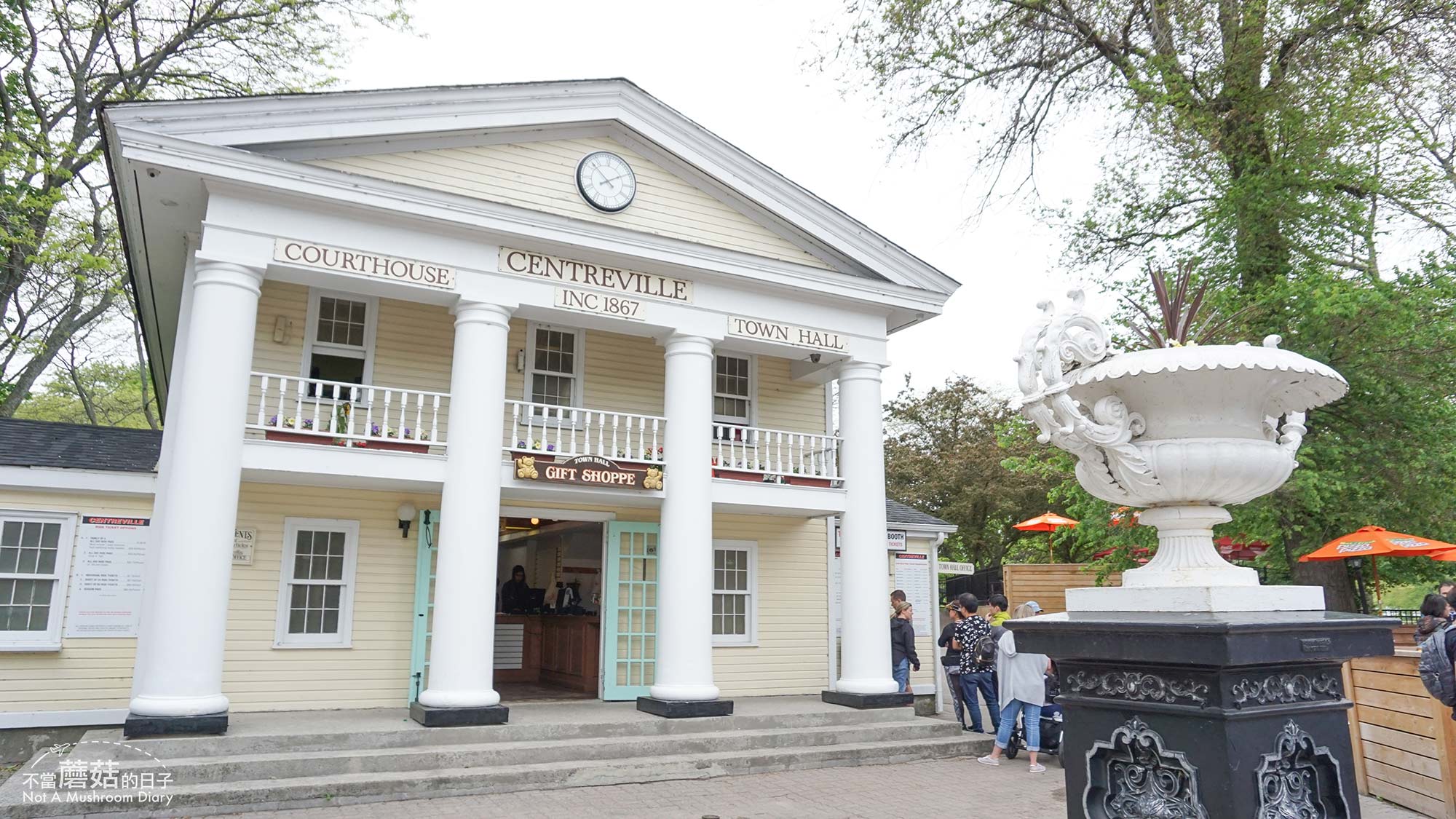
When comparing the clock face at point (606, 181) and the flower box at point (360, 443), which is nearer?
the flower box at point (360, 443)

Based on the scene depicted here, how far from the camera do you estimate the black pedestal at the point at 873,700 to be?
493 inches

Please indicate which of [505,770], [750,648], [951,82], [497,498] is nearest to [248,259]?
[497,498]

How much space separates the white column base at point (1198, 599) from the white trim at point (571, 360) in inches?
Result: 401

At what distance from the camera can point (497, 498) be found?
11.0m

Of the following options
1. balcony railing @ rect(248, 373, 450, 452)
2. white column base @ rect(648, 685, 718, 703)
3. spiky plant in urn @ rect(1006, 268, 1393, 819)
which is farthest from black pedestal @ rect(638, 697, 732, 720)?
spiky plant in urn @ rect(1006, 268, 1393, 819)

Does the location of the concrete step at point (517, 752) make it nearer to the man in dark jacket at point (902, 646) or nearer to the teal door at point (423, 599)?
the man in dark jacket at point (902, 646)

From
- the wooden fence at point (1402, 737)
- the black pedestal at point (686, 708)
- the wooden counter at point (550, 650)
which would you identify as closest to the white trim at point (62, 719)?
the black pedestal at point (686, 708)

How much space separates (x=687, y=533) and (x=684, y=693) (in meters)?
1.88

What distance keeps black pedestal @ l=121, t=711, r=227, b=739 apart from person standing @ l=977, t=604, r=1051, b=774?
312 inches

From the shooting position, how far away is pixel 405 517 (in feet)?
39.9

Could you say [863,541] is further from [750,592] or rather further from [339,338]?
[339,338]

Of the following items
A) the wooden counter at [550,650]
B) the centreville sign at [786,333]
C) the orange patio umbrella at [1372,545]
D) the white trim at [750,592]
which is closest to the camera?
the centreville sign at [786,333]

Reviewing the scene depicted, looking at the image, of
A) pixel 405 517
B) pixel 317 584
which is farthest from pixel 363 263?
pixel 317 584

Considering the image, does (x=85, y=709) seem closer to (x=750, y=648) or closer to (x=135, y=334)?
(x=750, y=648)
